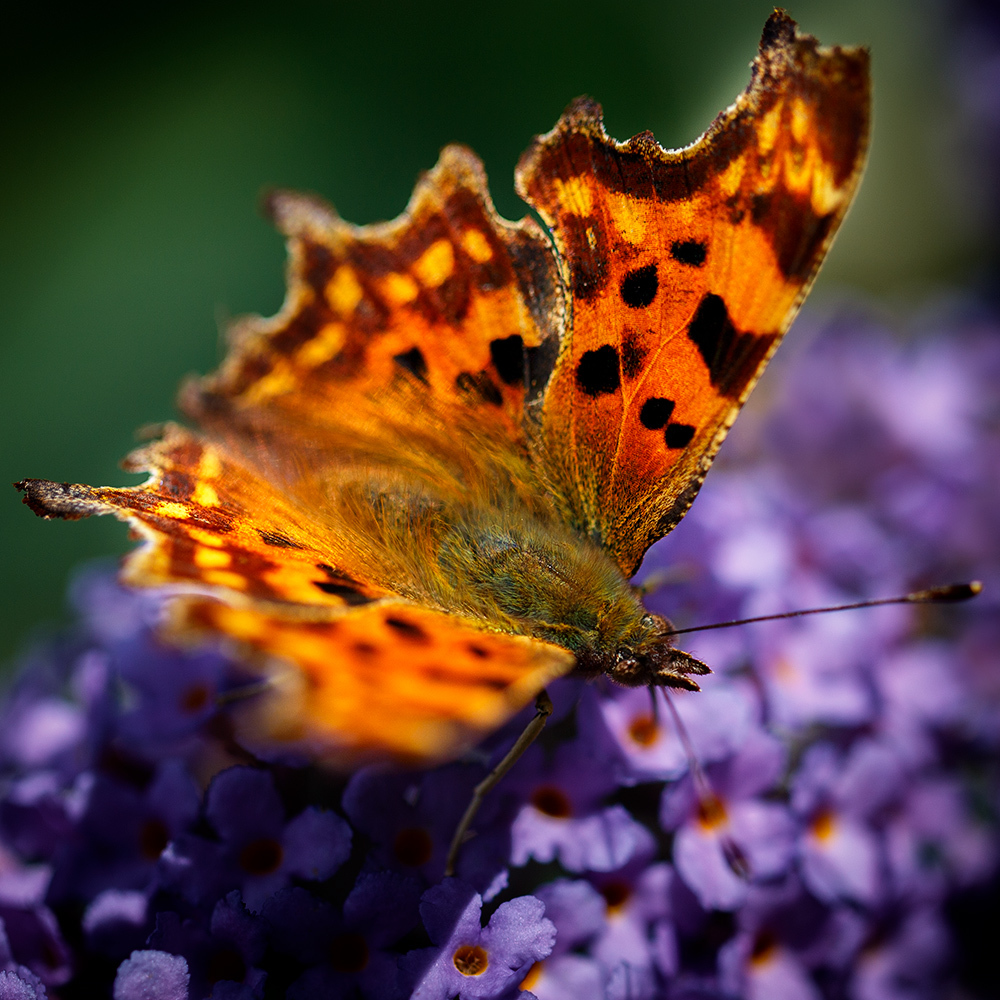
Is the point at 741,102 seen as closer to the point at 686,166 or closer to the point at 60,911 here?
the point at 686,166

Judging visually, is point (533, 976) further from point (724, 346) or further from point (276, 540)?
point (724, 346)

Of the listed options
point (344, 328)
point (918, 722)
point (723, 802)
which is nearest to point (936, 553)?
point (918, 722)

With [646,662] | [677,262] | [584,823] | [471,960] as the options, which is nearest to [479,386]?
[677,262]

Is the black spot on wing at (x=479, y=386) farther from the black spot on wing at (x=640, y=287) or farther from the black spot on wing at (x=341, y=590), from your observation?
the black spot on wing at (x=341, y=590)

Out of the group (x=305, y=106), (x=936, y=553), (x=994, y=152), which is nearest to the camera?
(x=936, y=553)

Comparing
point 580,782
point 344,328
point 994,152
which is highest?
point 994,152

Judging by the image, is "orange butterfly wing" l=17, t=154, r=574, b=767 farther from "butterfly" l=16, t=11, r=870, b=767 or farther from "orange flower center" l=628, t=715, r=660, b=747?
"orange flower center" l=628, t=715, r=660, b=747

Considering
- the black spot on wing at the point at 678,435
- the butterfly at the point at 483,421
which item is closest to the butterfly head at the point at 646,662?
the butterfly at the point at 483,421
